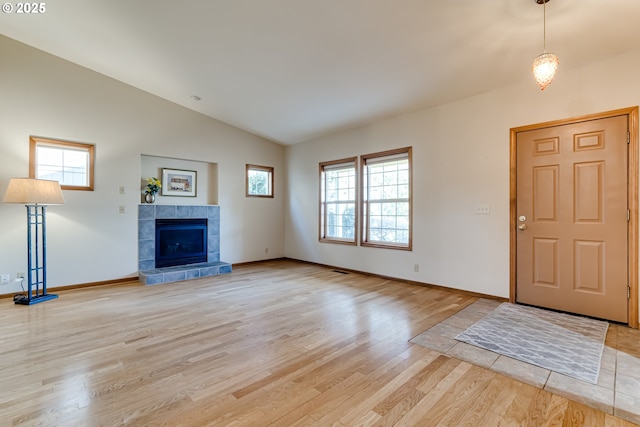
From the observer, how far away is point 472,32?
2.78 metres

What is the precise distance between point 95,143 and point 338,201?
161 inches

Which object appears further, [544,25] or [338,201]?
[338,201]

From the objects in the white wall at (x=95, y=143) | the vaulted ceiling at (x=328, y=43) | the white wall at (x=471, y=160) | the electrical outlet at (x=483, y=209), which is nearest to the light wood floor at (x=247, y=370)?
the white wall at (x=471, y=160)

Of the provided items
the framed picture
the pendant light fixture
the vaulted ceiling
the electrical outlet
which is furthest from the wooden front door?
the framed picture

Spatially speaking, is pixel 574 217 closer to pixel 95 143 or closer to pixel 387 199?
pixel 387 199

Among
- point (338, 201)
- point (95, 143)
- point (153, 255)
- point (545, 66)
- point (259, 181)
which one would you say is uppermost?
point (545, 66)

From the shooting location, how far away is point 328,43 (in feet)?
10.3

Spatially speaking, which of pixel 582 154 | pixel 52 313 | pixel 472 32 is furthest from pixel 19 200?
pixel 582 154

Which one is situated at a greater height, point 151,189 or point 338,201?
point 151,189

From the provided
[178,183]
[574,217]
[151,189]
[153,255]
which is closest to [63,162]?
[151,189]

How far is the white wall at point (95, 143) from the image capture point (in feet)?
12.8

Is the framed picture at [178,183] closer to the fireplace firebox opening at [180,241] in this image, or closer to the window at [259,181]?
the fireplace firebox opening at [180,241]

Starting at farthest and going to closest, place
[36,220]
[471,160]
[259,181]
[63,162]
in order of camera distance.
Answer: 1. [259,181]
2. [63,162]
3. [471,160]
4. [36,220]

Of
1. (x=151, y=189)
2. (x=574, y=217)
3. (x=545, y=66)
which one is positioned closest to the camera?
(x=545, y=66)
